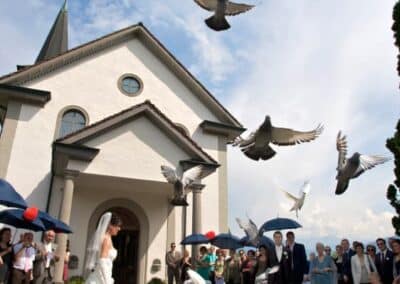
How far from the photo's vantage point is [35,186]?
13617 millimetres

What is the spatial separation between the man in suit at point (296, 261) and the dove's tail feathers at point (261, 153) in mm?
1767

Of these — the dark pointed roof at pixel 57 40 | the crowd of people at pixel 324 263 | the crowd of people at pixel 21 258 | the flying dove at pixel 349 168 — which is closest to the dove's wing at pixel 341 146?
the flying dove at pixel 349 168

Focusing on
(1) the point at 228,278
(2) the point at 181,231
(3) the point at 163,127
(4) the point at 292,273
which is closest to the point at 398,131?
(4) the point at 292,273

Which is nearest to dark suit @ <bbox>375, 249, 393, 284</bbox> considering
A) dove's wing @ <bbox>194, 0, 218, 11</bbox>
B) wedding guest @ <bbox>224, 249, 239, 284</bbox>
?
wedding guest @ <bbox>224, 249, 239, 284</bbox>

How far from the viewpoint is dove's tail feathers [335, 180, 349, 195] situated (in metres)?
7.38

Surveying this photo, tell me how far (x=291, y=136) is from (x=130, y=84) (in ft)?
33.4

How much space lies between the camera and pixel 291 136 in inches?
352

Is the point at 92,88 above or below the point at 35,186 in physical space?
above

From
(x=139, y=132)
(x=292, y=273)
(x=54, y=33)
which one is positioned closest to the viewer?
(x=292, y=273)

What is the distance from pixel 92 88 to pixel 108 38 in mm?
2647

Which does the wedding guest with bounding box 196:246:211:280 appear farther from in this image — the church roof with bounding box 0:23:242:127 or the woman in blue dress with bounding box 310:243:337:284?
the church roof with bounding box 0:23:242:127

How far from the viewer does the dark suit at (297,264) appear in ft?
24.9

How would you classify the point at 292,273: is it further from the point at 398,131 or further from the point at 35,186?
the point at 35,186

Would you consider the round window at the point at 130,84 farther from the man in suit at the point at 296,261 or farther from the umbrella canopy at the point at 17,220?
the man in suit at the point at 296,261
